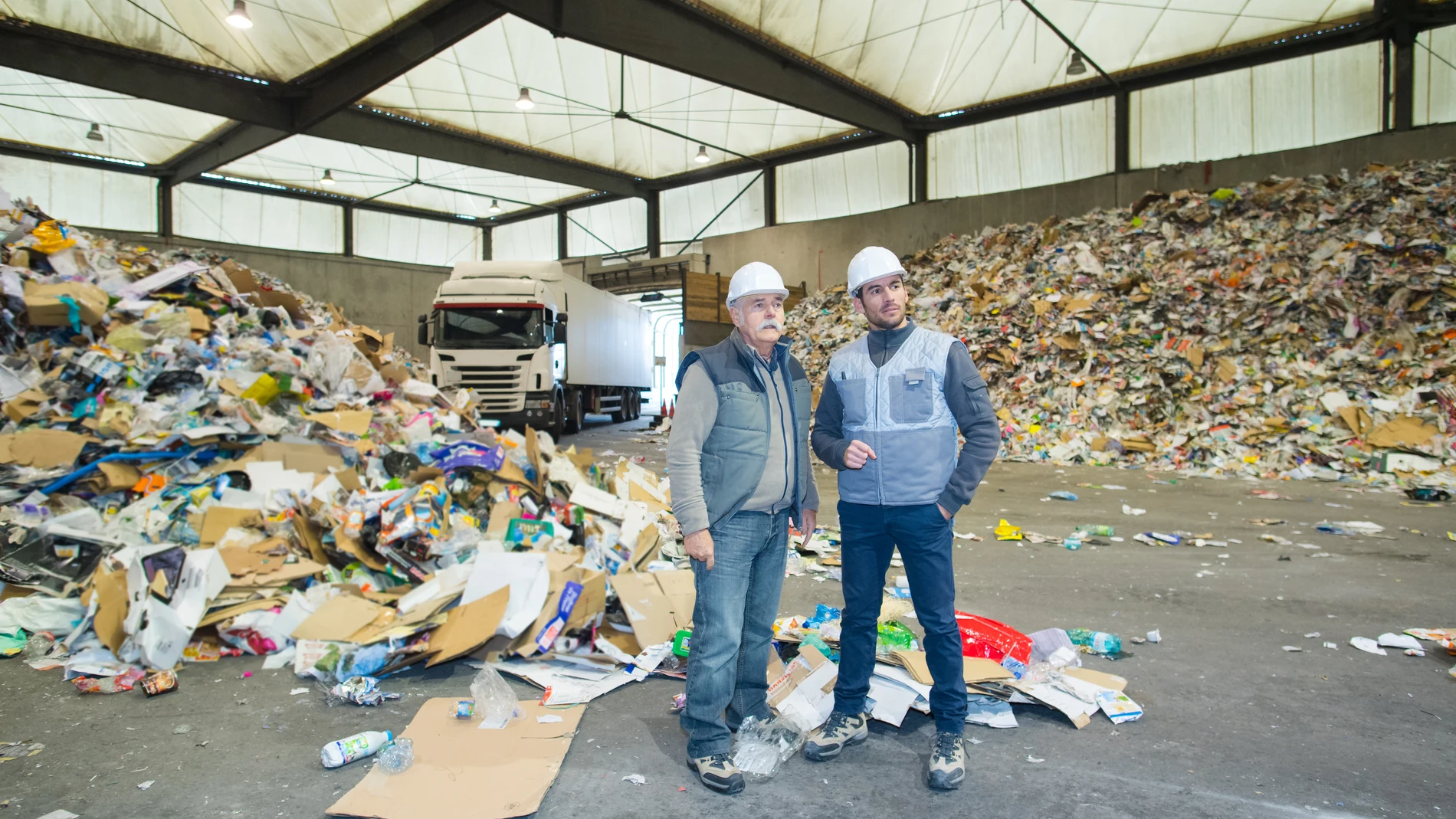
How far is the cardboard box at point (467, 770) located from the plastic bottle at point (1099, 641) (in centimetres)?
237

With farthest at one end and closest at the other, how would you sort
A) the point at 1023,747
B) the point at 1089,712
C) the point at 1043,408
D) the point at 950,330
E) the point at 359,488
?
the point at 950,330 → the point at 1043,408 → the point at 359,488 → the point at 1089,712 → the point at 1023,747

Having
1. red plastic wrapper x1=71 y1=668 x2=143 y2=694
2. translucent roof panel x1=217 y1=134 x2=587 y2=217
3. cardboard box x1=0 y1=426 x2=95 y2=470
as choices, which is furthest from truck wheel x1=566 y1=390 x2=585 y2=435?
red plastic wrapper x1=71 y1=668 x2=143 y2=694

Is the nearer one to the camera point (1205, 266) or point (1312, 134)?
point (1205, 266)

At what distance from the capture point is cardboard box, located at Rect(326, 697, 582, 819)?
227 cm

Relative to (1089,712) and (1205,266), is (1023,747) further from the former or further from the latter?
(1205,266)

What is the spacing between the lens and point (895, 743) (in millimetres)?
2729

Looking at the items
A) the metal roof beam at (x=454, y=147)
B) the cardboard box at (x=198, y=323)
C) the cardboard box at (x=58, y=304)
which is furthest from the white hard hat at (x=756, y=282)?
the metal roof beam at (x=454, y=147)

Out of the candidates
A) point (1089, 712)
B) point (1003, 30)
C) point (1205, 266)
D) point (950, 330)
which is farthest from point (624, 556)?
point (1003, 30)

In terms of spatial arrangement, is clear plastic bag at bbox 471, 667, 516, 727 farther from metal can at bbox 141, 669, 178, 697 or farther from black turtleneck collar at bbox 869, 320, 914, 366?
black turtleneck collar at bbox 869, 320, 914, 366

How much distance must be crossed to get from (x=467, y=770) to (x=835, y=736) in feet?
4.09

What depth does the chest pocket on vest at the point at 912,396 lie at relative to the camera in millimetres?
2545

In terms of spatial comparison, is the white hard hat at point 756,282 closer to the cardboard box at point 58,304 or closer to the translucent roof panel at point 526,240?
the cardboard box at point 58,304

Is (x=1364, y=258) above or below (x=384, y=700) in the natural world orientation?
above

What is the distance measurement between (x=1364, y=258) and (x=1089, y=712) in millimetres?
10359
